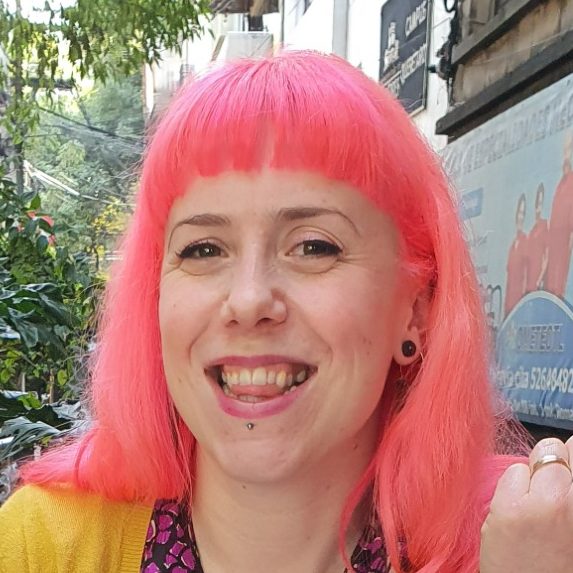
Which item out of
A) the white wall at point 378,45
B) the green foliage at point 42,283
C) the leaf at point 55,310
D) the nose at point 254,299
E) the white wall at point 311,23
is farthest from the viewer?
the white wall at point 311,23

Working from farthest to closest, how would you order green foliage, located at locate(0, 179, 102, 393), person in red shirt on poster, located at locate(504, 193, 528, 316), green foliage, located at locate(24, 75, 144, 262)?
green foliage, located at locate(24, 75, 144, 262)
person in red shirt on poster, located at locate(504, 193, 528, 316)
green foliage, located at locate(0, 179, 102, 393)

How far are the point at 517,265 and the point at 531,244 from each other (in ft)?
0.55

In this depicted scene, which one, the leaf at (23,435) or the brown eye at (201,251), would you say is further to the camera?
the leaf at (23,435)

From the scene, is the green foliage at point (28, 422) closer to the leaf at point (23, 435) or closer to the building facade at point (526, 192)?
the leaf at point (23, 435)

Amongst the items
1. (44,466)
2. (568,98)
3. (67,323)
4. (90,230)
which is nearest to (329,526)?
(44,466)

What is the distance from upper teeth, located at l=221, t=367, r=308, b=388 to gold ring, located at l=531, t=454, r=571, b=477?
36 cm

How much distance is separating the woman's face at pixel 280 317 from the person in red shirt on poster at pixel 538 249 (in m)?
1.88

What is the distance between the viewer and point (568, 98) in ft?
9.11

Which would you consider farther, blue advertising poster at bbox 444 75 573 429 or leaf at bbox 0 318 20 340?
blue advertising poster at bbox 444 75 573 429

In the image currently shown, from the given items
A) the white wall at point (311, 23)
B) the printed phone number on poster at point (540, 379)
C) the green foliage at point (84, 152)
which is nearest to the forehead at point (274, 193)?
the printed phone number on poster at point (540, 379)

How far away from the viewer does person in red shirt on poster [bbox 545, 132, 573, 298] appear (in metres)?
2.77

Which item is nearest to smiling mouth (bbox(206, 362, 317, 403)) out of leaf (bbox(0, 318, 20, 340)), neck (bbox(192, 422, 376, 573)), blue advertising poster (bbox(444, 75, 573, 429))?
neck (bbox(192, 422, 376, 573))

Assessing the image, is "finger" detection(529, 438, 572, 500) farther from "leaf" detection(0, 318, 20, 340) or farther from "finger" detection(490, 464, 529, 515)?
"leaf" detection(0, 318, 20, 340)

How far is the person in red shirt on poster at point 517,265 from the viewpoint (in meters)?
3.13
